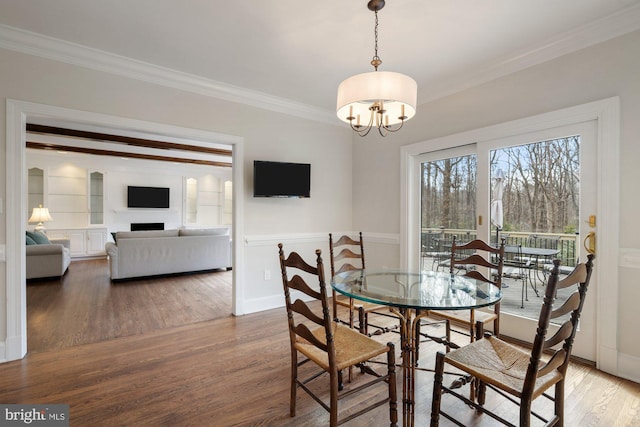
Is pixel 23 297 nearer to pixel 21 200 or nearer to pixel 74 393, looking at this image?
pixel 21 200

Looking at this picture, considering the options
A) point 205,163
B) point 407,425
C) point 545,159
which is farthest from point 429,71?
point 205,163

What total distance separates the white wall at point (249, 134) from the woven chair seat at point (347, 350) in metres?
2.11

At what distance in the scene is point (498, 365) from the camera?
60.3 inches

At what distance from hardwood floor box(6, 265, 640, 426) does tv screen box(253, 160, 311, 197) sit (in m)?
1.65

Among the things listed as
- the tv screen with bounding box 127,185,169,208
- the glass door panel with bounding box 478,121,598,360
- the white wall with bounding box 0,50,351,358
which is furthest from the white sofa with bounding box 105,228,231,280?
the glass door panel with bounding box 478,121,598,360

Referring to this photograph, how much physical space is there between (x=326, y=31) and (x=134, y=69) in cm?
192

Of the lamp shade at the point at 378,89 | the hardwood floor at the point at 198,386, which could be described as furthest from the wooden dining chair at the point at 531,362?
the lamp shade at the point at 378,89

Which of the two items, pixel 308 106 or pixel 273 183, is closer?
pixel 273 183

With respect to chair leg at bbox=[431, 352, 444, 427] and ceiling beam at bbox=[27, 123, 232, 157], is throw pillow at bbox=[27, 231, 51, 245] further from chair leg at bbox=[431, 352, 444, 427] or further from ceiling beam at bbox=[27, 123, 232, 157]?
chair leg at bbox=[431, 352, 444, 427]

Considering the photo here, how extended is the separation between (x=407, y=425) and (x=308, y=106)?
11.8 feet

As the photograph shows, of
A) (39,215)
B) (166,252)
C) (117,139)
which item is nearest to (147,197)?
(39,215)

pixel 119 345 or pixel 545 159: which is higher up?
pixel 545 159

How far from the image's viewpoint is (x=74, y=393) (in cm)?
203

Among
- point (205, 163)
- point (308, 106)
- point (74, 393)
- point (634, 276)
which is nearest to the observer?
point (74, 393)
